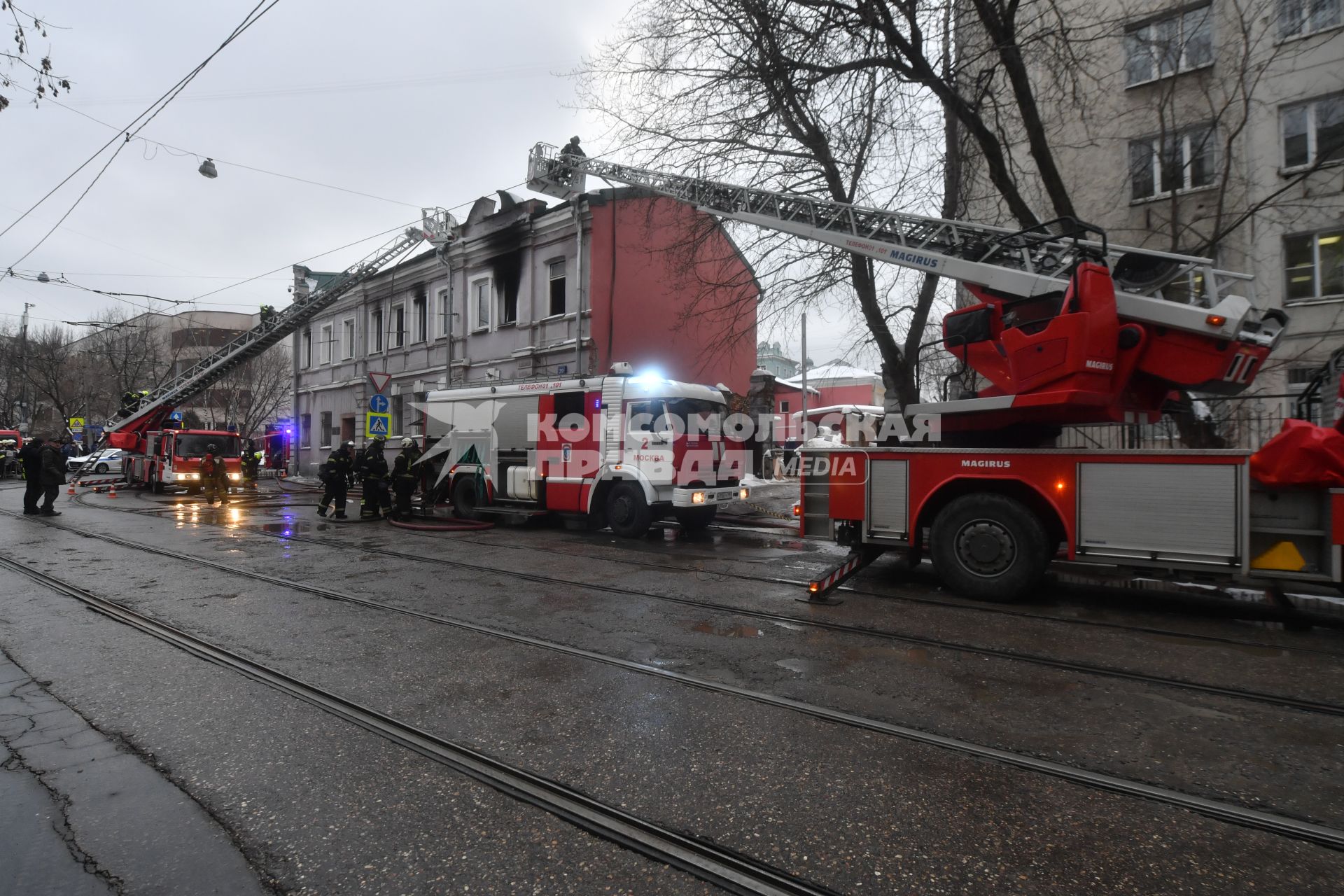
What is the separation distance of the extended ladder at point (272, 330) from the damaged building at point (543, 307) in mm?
598

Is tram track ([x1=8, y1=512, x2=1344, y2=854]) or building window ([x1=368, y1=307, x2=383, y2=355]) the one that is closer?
tram track ([x1=8, y1=512, x2=1344, y2=854])

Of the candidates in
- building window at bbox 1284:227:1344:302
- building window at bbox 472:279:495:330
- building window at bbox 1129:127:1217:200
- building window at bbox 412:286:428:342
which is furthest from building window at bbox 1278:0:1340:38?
building window at bbox 412:286:428:342

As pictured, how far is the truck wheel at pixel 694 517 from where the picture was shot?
11711 millimetres

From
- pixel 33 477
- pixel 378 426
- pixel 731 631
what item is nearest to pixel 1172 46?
pixel 731 631

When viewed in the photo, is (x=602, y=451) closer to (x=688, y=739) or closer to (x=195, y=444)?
(x=688, y=739)

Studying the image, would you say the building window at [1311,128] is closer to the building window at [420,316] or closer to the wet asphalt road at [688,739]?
the wet asphalt road at [688,739]

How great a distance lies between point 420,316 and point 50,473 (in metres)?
12.7

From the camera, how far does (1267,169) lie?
14281 millimetres

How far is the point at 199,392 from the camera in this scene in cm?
2627

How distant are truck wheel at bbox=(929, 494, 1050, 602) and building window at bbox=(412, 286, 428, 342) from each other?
21950 millimetres

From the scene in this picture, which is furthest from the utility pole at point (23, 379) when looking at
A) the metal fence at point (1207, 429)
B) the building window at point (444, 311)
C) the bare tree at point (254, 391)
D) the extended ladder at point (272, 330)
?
the metal fence at point (1207, 429)

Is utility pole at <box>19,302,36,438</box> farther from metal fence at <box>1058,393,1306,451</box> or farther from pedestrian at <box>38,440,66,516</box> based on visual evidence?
metal fence at <box>1058,393,1306,451</box>

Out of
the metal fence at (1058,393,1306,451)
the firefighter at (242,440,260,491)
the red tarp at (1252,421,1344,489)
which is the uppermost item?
the metal fence at (1058,393,1306,451)

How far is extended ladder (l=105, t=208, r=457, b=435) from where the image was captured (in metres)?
23.6
